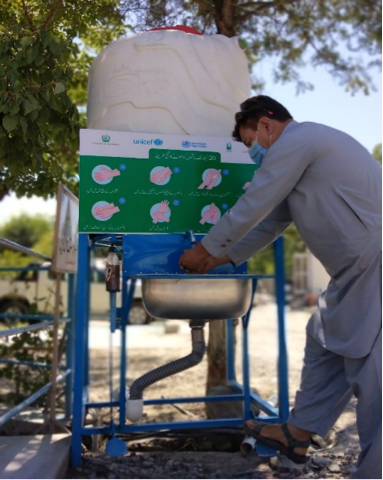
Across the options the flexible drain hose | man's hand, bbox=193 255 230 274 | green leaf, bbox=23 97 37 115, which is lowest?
the flexible drain hose

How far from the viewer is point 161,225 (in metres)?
3.02

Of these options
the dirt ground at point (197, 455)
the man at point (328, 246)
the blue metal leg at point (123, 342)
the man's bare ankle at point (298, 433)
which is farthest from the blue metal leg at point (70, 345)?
the man's bare ankle at point (298, 433)

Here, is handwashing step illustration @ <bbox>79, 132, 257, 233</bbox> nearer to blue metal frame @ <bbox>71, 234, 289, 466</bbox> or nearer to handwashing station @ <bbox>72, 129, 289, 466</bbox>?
handwashing station @ <bbox>72, 129, 289, 466</bbox>

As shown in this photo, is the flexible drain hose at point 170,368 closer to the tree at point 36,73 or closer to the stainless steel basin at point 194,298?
the stainless steel basin at point 194,298

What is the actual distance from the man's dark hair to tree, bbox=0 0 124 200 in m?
0.99

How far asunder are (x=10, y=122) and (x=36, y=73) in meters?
0.37

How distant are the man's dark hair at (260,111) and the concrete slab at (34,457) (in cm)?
190

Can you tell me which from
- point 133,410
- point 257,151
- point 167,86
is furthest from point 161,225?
point 133,410

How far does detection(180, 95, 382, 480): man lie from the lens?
2.28 metres

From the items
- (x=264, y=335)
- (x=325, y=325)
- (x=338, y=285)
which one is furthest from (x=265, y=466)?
(x=264, y=335)

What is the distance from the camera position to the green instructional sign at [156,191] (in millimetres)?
2963

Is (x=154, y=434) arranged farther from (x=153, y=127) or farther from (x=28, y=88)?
(x=28, y=88)

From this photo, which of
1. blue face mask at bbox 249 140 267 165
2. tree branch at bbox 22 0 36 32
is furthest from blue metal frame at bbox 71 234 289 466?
tree branch at bbox 22 0 36 32

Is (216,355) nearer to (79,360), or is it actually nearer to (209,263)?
(79,360)
